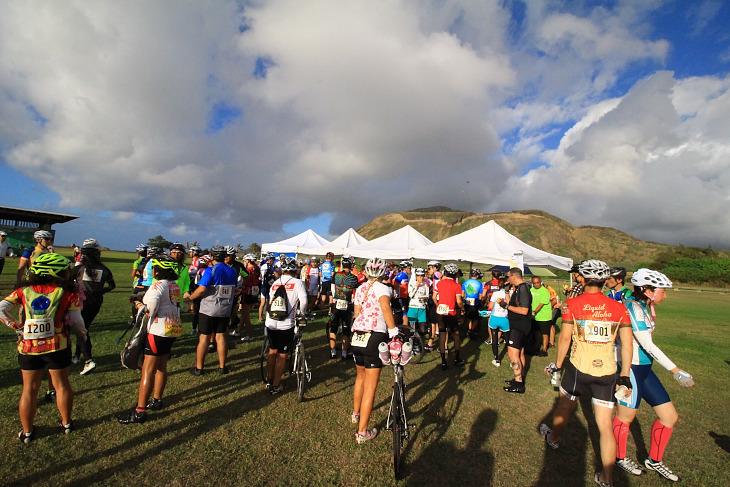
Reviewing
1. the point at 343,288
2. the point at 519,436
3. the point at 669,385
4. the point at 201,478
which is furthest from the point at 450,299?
the point at 201,478

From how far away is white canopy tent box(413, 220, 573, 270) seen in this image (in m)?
12.1

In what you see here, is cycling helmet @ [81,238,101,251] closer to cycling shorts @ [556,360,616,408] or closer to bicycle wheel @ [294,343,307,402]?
bicycle wheel @ [294,343,307,402]

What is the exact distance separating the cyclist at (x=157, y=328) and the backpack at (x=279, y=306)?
1187 mm

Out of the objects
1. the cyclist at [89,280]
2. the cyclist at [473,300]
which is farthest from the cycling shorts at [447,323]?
the cyclist at [89,280]

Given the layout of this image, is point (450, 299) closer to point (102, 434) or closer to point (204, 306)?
point (204, 306)

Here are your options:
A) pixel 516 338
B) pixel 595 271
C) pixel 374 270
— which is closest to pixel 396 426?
pixel 374 270

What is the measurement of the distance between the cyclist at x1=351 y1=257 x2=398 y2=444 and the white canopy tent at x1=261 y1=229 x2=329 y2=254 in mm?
17809

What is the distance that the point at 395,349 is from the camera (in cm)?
354

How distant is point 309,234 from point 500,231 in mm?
13071

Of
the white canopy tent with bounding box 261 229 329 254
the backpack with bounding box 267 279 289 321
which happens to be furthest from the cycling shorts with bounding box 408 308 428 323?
the white canopy tent with bounding box 261 229 329 254

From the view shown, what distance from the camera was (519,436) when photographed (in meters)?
4.20

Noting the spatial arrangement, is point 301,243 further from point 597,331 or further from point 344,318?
point 597,331

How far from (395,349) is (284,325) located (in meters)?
1.94

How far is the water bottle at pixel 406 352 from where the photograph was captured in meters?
3.52
